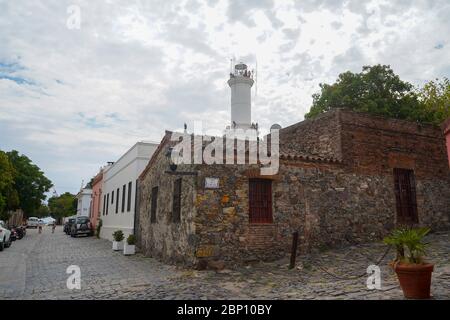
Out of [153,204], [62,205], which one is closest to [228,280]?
[153,204]

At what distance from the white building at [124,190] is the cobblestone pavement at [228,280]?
19.9 feet

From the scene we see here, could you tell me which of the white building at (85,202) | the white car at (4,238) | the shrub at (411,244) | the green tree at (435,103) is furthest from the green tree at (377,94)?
the white building at (85,202)

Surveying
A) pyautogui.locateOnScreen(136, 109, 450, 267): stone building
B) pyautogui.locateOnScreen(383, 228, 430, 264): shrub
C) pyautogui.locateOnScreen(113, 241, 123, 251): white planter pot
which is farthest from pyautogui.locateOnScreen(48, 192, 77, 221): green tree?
pyautogui.locateOnScreen(383, 228, 430, 264): shrub

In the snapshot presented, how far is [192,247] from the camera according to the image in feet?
28.7

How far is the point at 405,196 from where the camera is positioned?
12438mm

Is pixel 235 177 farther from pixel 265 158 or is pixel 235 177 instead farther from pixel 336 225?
pixel 336 225

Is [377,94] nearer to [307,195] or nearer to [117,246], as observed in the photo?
[307,195]

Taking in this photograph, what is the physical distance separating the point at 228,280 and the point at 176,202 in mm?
3369

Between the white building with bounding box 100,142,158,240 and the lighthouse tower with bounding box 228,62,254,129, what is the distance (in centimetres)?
725

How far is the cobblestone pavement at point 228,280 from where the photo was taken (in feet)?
20.8

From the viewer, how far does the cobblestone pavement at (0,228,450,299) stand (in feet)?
20.8

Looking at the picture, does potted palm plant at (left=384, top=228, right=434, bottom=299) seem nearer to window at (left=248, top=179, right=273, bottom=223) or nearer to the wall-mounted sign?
window at (left=248, top=179, right=273, bottom=223)

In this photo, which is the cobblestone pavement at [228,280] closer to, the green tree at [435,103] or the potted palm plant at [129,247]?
the potted palm plant at [129,247]

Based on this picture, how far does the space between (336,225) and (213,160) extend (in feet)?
14.7
